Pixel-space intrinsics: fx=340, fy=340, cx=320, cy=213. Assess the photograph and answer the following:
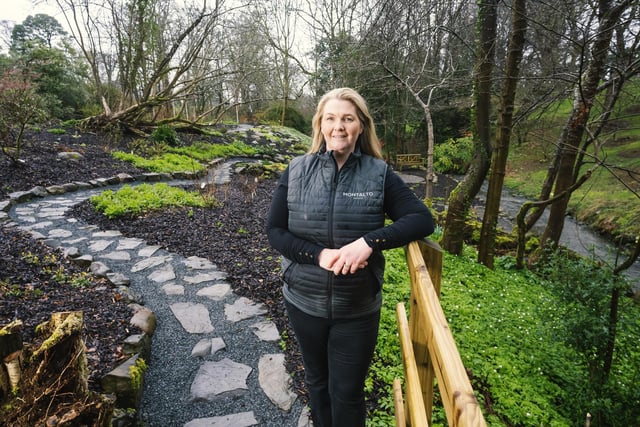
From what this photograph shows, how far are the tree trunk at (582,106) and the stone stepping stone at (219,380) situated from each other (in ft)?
11.6

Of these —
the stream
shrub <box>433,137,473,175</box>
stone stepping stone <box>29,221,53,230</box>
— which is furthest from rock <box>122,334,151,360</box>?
shrub <box>433,137,473,175</box>

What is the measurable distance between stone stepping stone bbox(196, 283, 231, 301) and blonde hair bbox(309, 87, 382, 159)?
8.52ft

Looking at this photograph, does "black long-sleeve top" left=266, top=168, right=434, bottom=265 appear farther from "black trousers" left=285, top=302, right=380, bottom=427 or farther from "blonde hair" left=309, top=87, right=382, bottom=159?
"black trousers" left=285, top=302, right=380, bottom=427

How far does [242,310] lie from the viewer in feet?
11.8

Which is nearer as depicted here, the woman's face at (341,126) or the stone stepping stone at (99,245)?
the woman's face at (341,126)

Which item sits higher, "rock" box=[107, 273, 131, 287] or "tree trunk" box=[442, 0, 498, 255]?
"tree trunk" box=[442, 0, 498, 255]

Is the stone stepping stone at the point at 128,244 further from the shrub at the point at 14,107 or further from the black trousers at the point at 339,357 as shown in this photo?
the shrub at the point at 14,107

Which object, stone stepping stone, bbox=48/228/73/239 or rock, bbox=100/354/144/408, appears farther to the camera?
stone stepping stone, bbox=48/228/73/239

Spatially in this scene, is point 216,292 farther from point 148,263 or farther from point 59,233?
point 59,233

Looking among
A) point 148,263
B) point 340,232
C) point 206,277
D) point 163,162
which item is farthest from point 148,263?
point 163,162

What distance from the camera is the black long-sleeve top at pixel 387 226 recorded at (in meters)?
1.50

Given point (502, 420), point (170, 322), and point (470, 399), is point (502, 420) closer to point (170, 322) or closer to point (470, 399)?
point (470, 399)

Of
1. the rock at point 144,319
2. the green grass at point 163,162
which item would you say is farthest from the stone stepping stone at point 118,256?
the green grass at point 163,162

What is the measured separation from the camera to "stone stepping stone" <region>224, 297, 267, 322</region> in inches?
138
